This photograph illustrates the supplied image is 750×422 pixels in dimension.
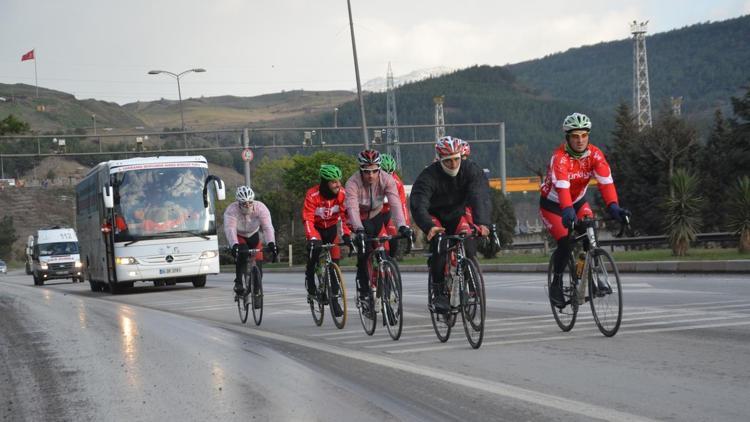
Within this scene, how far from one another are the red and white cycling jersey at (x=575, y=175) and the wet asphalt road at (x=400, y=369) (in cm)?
132

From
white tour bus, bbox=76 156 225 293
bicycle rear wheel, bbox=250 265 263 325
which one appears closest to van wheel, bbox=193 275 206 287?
white tour bus, bbox=76 156 225 293

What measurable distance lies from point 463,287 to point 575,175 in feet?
5.33

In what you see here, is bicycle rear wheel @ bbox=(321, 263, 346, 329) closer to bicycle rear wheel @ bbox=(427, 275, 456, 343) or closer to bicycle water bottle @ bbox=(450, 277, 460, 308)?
bicycle rear wheel @ bbox=(427, 275, 456, 343)

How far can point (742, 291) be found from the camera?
609 inches

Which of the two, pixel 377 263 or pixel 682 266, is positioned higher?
pixel 377 263

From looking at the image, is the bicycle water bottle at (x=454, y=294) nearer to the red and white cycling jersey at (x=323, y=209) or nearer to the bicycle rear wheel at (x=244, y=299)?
the red and white cycling jersey at (x=323, y=209)

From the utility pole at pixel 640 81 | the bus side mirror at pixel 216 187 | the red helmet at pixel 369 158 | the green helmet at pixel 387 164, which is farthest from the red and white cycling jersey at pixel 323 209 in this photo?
the utility pole at pixel 640 81

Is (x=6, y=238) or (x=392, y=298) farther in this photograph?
(x=6, y=238)

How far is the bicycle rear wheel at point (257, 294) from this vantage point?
583 inches

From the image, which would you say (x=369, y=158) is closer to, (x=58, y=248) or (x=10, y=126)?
(x=58, y=248)

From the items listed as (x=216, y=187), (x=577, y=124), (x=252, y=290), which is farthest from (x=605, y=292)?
(x=216, y=187)

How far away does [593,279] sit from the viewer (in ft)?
33.9

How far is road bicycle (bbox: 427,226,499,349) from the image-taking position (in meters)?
9.83

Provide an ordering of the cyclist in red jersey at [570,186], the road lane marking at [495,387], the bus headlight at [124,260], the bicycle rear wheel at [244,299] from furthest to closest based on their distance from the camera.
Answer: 1. the bus headlight at [124,260]
2. the bicycle rear wheel at [244,299]
3. the cyclist in red jersey at [570,186]
4. the road lane marking at [495,387]
